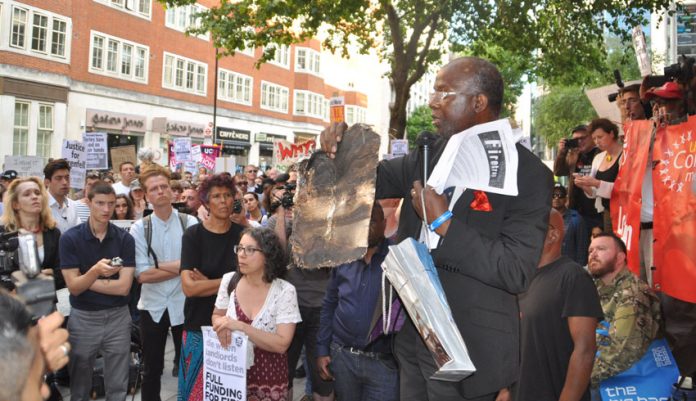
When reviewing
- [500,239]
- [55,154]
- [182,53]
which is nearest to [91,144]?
[500,239]

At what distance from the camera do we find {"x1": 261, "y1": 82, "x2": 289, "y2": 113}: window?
42719mm

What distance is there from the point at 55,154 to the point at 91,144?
16810 mm

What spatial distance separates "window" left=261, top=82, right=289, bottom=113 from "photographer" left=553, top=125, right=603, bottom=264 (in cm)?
3581

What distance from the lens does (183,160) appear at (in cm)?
1820

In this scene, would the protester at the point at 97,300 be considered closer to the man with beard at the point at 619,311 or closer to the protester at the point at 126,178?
the man with beard at the point at 619,311

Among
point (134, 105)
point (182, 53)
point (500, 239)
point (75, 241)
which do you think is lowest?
point (75, 241)

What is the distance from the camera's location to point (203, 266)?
18.7ft

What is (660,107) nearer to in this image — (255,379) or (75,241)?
(255,379)

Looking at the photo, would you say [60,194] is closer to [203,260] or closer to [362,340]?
[203,260]

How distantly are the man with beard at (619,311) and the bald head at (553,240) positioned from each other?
995mm

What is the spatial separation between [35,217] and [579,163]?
18.6 feet

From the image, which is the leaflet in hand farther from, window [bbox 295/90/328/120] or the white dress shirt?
window [bbox 295/90/328/120]

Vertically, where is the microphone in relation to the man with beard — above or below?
above

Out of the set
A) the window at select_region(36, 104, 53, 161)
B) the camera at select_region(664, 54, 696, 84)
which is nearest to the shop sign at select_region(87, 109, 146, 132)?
the window at select_region(36, 104, 53, 161)
